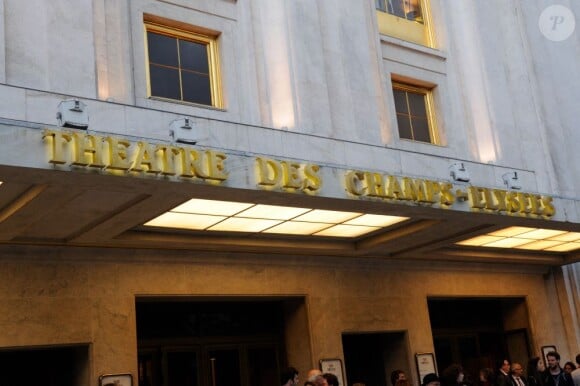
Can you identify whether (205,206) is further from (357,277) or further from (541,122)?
(541,122)

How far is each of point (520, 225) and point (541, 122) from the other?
6752 mm

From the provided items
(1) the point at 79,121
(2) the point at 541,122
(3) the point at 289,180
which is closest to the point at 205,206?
(3) the point at 289,180

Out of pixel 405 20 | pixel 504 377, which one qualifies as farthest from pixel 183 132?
pixel 405 20

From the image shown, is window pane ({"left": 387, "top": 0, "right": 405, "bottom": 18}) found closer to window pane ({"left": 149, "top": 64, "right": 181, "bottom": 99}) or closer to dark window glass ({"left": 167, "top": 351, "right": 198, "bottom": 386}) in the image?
window pane ({"left": 149, "top": 64, "right": 181, "bottom": 99})

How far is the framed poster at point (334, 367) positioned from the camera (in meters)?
15.4


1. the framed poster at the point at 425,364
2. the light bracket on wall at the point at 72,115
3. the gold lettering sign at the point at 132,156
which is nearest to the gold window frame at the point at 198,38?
the gold lettering sign at the point at 132,156

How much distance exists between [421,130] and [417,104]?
26.3 inches

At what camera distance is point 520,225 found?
14.8 m

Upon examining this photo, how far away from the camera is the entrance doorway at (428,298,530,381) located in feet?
63.8

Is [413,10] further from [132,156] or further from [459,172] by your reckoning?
[132,156]

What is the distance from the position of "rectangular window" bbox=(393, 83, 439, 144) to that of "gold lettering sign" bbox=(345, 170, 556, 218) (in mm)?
4387

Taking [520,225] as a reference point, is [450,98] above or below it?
above

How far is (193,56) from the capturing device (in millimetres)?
15273

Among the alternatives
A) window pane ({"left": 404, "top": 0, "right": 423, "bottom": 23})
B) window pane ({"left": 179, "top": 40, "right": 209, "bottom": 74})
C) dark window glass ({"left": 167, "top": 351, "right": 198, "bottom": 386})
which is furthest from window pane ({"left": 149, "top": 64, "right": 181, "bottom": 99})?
window pane ({"left": 404, "top": 0, "right": 423, "bottom": 23})
